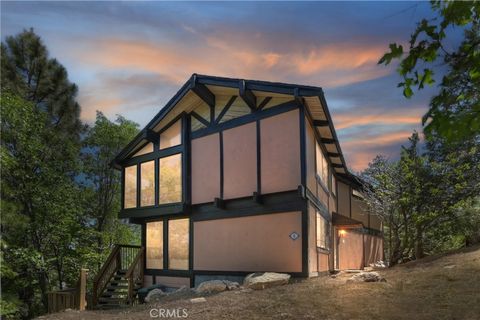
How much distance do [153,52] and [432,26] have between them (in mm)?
11167

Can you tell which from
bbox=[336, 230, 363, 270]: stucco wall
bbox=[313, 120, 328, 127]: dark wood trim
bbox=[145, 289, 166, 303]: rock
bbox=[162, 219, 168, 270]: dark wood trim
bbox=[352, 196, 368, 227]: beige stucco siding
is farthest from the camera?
bbox=[352, 196, 368, 227]: beige stucco siding

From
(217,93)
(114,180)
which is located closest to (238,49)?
(217,93)

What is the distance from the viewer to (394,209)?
17156mm

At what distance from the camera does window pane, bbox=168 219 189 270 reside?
50.1 feet

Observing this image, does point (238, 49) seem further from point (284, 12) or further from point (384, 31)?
point (384, 31)

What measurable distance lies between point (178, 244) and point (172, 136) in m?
4.01

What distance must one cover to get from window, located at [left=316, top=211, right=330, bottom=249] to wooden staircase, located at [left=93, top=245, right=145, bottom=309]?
6.71 m

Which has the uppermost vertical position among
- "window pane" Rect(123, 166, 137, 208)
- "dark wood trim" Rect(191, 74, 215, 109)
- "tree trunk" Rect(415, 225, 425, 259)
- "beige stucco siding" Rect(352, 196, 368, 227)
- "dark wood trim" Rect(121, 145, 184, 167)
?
"dark wood trim" Rect(191, 74, 215, 109)

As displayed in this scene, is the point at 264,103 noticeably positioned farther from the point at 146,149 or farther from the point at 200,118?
the point at 146,149

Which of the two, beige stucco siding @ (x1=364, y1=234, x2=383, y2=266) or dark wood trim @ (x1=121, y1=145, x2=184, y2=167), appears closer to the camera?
dark wood trim @ (x1=121, y1=145, x2=184, y2=167)

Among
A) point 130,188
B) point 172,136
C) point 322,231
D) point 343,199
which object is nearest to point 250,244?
point 322,231

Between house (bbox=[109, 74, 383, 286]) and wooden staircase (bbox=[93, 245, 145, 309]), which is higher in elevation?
house (bbox=[109, 74, 383, 286])

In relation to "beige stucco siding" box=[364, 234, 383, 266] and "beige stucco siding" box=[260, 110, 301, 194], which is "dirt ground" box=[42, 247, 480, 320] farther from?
"beige stucco siding" box=[364, 234, 383, 266]

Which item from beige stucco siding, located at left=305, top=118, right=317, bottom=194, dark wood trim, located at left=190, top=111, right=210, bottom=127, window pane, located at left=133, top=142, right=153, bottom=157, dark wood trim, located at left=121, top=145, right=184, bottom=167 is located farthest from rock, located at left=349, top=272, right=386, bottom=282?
window pane, located at left=133, top=142, right=153, bottom=157
